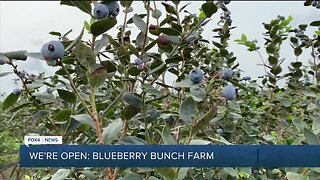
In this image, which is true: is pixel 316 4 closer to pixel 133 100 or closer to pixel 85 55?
pixel 133 100

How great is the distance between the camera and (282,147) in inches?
50.0

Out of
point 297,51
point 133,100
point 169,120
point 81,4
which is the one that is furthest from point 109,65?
point 297,51

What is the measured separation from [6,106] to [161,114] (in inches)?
16.0

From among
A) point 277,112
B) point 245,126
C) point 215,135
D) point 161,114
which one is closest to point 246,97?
point 277,112

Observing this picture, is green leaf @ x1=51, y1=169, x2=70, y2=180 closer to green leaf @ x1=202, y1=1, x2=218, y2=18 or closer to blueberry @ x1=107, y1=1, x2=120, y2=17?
blueberry @ x1=107, y1=1, x2=120, y2=17

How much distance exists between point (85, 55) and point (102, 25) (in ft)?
0.23

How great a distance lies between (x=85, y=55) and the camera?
1.01m

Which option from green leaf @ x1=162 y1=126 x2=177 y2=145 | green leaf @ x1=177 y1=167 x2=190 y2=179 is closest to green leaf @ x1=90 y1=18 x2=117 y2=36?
green leaf @ x1=162 y1=126 x2=177 y2=145

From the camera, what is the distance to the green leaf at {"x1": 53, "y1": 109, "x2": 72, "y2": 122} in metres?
1.20

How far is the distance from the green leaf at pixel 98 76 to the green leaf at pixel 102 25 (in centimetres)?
8

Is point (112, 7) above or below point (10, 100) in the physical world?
above

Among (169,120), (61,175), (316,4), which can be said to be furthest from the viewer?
(316,4)

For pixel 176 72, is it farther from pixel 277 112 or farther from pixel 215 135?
pixel 277 112

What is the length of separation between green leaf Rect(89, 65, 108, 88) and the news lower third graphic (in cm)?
17
